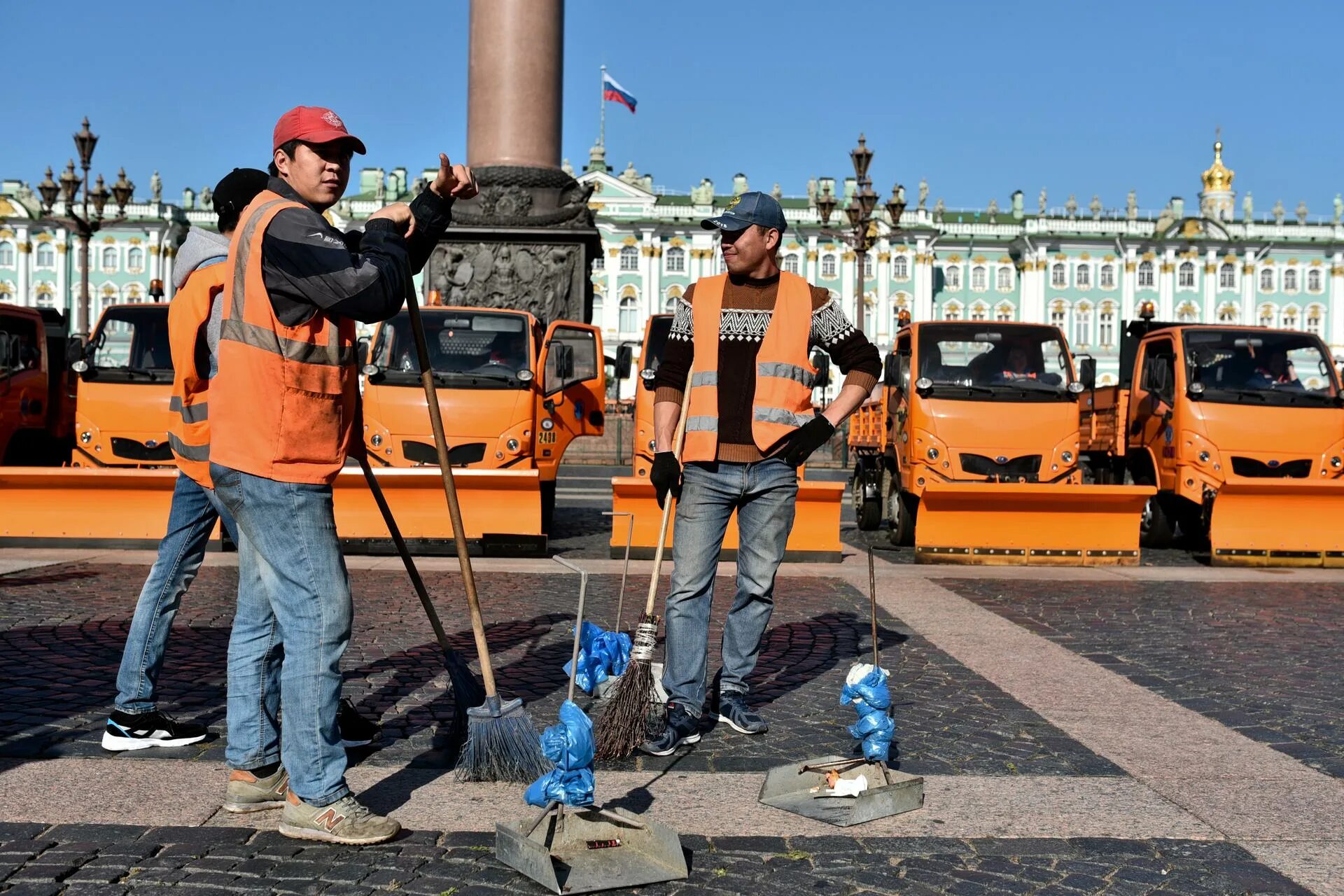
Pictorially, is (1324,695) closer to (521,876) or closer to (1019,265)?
(521,876)

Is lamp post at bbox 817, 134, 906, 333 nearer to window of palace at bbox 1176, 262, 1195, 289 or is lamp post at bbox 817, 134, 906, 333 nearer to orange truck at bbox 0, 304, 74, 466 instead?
orange truck at bbox 0, 304, 74, 466

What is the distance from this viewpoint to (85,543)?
1175 cm

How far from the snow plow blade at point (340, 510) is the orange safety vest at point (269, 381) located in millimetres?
7580

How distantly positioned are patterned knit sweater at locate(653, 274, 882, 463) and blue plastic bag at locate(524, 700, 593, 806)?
180 cm

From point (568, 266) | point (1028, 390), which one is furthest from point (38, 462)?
point (1028, 390)

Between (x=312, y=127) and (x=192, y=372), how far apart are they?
4.76ft

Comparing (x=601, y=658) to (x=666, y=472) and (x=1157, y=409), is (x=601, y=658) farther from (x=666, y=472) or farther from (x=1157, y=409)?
Result: (x=1157, y=409)

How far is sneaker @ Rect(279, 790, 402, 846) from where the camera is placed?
3914 mm

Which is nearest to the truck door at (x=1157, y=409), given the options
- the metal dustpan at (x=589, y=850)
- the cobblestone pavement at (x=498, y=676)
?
the cobblestone pavement at (x=498, y=676)

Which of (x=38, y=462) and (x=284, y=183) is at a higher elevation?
(x=284, y=183)

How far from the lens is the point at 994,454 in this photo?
41.5ft

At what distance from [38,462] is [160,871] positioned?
12.1 m

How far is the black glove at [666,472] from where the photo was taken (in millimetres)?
5219

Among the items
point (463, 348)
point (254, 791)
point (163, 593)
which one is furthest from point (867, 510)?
point (254, 791)
